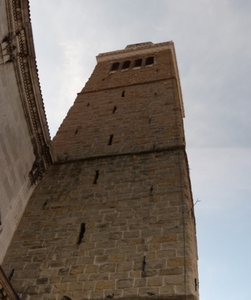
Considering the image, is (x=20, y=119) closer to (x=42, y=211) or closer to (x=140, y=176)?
(x=42, y=211)

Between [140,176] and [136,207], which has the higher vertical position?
[140,176]

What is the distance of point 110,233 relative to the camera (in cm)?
907

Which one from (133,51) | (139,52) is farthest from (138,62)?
(133,51)

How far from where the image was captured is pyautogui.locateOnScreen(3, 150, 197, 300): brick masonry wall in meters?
7.65

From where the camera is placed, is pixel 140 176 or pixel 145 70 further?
pixel 145 70

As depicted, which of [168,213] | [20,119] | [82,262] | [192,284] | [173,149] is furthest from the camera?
[173,149]

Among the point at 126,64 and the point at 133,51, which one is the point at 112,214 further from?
the point at 133,51

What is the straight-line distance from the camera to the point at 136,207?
9781 mm

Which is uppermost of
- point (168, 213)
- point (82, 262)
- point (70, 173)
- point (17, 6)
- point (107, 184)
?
point (17, 6)

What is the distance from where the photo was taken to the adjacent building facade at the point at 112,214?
7715mm

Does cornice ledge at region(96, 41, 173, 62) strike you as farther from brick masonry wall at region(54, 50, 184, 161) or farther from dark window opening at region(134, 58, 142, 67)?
brick masonry wall at region(54, 50, 184, 161)

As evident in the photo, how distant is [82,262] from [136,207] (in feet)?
7.05

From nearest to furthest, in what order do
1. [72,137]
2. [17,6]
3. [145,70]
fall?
[17,6] → [72,137] → [145,70]

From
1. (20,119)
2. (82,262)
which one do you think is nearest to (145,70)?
(20,119)
